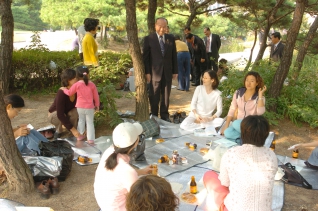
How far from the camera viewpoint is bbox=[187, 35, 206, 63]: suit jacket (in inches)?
316

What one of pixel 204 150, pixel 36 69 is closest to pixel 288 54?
pixel 204 150

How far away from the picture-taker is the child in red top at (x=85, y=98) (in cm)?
439

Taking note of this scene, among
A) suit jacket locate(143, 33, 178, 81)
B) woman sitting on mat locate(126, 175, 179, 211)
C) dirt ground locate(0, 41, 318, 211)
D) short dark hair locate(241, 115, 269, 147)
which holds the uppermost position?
suit jacket locate(143, 33, 178, 81)

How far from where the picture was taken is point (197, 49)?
8102mm

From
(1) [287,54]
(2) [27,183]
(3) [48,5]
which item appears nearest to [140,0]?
(1) [287,54]

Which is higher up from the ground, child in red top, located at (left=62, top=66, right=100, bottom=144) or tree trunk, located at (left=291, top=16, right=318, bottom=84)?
tree trunk, located at (left=291, top=16, right=318, bottom=84)

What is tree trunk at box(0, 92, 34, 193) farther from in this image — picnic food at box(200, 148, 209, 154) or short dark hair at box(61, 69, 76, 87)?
picnic food at box(200, 148, 209, 154)

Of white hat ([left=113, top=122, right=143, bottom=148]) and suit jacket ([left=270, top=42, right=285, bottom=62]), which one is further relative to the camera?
suit jacket ([left=270, top=42, right=285, bottom=62])

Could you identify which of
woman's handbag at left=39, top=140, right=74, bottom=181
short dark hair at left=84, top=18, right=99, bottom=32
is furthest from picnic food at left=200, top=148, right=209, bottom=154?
short dark hair at left=84, top=18, right=99, bottom=32

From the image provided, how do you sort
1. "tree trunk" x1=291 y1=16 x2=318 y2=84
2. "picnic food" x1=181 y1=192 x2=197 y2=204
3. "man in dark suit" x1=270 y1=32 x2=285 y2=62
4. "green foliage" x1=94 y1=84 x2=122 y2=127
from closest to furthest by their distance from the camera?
"picnic food" x1=181 y1=192 x2=197 y2=204 → "green foliage" x1=94 y1=84 x2=122 y2=127 → "tree trunk" x1=291 y1=16 x2=318 y2=84 → "man in dark suit" x1=270 y1=32 x2=285 y2=62

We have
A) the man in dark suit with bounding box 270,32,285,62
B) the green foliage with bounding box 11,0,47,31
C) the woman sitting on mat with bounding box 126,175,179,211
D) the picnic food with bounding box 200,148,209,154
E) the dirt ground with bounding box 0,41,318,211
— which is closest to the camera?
the woman sitting on mat with bounding box 126,175,179,211

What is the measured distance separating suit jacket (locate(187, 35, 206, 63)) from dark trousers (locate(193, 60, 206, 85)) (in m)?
0.13

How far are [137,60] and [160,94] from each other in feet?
3.02

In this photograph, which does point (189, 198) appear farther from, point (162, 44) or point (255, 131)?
point (162, 44)
